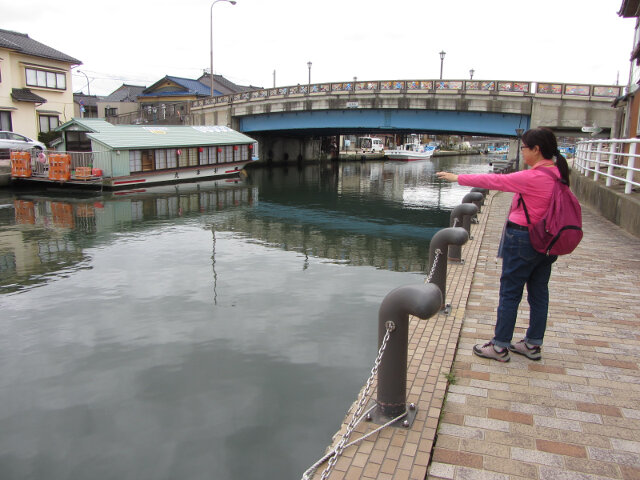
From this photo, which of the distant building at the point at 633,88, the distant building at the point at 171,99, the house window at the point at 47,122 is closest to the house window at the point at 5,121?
the house window at the point at 47,122

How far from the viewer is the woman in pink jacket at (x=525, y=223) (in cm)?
446

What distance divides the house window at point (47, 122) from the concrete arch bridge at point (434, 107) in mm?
12993

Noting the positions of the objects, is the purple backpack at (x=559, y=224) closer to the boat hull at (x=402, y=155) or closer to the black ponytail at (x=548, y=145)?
the black ponytail at (x=548, y=145)

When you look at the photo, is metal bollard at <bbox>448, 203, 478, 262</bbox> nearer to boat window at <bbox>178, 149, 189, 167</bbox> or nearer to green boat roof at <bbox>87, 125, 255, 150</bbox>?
green boat roof at <bbox>87, 125, 255, 150</bbox>

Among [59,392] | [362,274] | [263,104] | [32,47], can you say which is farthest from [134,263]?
[32,47]

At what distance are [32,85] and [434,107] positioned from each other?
28371mm

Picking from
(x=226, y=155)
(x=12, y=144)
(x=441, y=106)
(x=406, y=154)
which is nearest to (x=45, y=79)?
(x=12, y=144)

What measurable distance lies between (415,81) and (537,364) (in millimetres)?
28473

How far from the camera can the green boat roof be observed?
27438 mm

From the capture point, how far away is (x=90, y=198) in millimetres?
25000

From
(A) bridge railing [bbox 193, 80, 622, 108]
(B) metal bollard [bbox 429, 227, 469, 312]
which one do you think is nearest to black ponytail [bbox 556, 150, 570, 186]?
(B) metal bollard [bbox 429, 227, 469, 312]

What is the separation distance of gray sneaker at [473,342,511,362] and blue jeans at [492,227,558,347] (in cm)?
19

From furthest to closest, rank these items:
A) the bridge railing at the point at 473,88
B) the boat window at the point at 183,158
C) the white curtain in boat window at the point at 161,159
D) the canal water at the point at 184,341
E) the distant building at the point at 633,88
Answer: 1. the boat window at the point at 183,158
2. the white curtain in boat window at the point at 161,159
3. the bridge railing at the point at 473,88
4. the distant building at the point at 633,88
5. the canal water at the point at 184,341

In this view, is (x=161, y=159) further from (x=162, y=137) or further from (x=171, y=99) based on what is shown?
(x=171, y=99)
